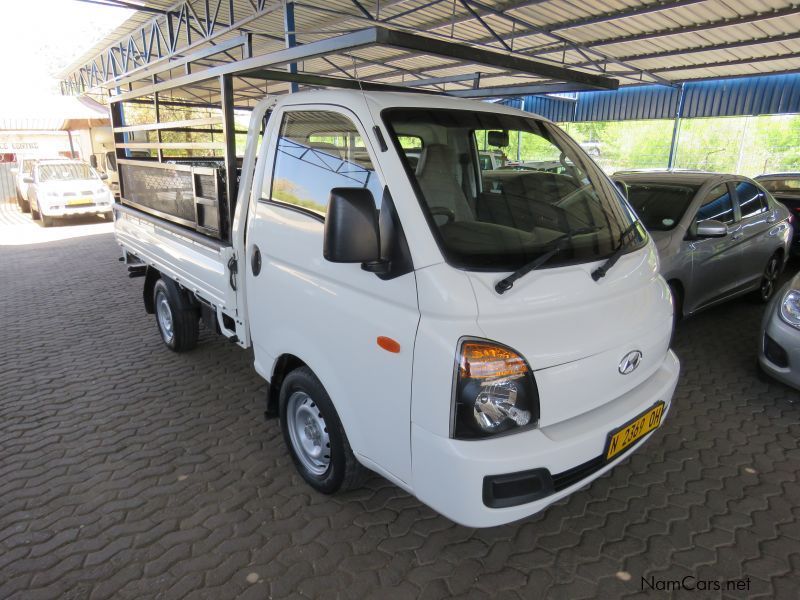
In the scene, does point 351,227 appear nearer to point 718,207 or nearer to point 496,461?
point 496,461

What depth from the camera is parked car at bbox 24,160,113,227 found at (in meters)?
13.4

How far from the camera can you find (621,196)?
117 inches

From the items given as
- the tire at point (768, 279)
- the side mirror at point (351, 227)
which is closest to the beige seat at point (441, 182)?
the side mirror at point (351, 227)

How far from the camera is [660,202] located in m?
5.11

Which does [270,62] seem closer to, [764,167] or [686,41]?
[686,41]

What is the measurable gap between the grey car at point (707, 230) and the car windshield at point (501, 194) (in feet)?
6.16

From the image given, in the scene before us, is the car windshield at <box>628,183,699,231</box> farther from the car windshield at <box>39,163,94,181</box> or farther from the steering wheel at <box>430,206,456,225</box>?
the car windshield at <box>39,163,94,181</box>

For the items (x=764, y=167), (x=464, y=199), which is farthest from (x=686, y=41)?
(x=464, y=199)

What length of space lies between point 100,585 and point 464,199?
2438 mm

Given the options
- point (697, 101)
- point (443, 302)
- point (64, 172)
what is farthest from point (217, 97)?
point (697, 101)

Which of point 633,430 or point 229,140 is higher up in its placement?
point 229,140

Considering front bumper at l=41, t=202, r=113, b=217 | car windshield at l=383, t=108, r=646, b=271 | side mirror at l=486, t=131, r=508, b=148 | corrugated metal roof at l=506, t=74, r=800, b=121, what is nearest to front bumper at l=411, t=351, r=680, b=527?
car windshield at l=383, t=108, r=646, b=271

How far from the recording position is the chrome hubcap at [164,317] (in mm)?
4791

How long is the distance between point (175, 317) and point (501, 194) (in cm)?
327
